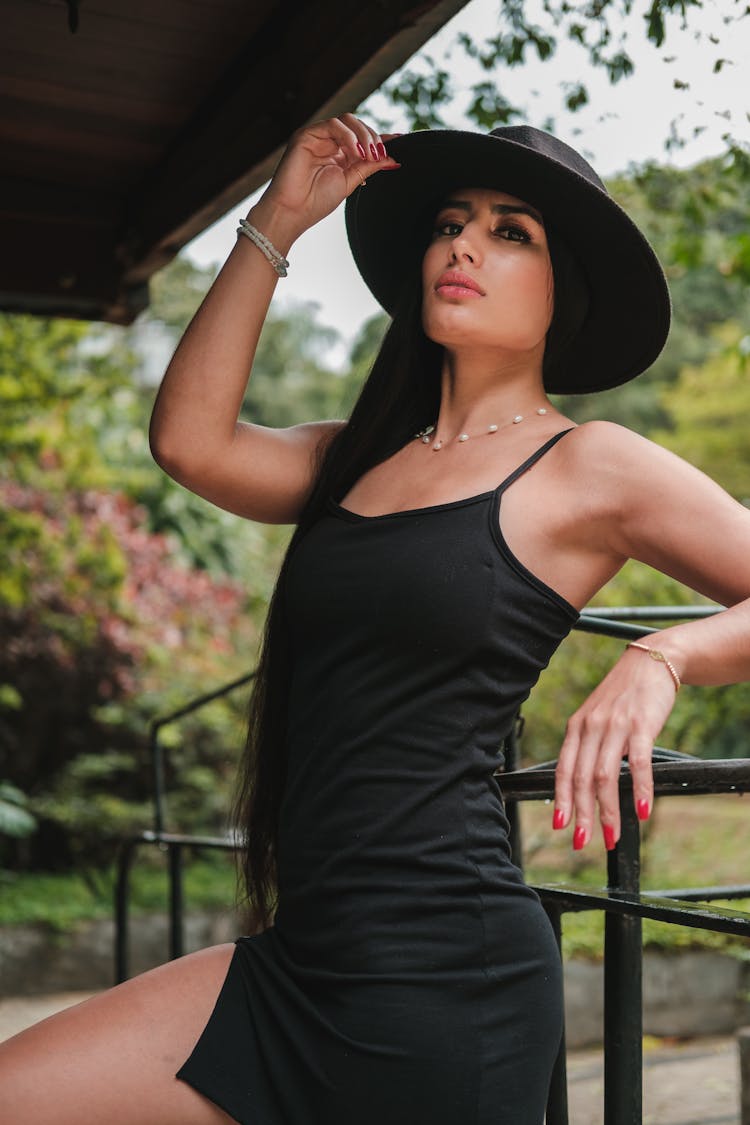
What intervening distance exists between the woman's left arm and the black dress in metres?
0.12

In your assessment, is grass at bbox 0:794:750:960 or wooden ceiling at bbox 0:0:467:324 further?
grass at bbox 0:794:750:960

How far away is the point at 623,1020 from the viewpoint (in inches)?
63.1

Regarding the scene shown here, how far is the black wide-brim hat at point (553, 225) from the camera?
1650 millimetres

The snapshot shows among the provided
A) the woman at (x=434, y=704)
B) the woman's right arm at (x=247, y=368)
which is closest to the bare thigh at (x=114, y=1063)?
the woman at (x=434, y=704)

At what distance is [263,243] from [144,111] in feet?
4.94

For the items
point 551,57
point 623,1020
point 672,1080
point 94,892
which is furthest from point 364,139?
point 94,892

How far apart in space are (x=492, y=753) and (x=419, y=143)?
83cm

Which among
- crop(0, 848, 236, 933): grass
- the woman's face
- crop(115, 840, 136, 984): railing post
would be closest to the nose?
the woman's face

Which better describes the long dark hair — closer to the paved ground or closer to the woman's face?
the woman's face

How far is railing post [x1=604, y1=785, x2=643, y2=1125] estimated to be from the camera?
1586 millimetres

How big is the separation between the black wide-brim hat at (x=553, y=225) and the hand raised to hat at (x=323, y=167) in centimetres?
4

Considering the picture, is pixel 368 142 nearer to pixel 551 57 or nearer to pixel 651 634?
pixel 651 634

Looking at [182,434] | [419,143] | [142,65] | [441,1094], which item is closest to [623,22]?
[142,65]

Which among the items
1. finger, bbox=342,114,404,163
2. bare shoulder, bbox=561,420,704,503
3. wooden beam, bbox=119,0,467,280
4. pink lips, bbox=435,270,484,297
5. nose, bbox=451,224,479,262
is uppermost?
wooden beam, bbox=119,0,467,280
